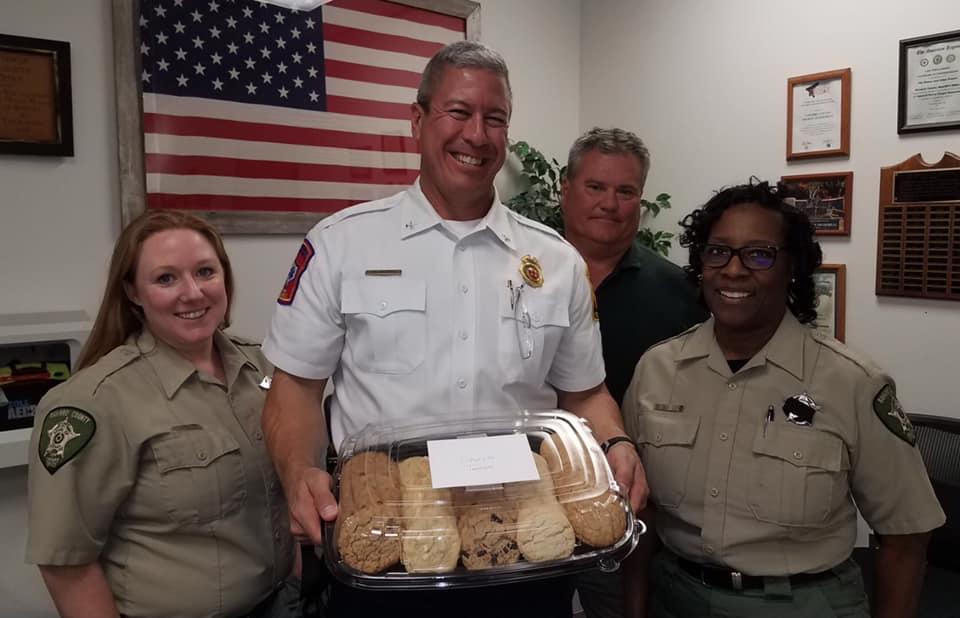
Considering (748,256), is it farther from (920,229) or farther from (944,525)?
(920,229)

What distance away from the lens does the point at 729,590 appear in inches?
53.6

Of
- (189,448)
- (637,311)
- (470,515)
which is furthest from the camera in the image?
(637,311)

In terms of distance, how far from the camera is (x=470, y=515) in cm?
93

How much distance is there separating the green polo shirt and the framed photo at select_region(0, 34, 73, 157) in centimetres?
168

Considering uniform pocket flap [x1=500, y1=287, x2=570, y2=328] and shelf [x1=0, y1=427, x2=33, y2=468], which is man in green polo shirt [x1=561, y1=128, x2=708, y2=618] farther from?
shelf [x1=0, y1=427, x2=33, y2=468]

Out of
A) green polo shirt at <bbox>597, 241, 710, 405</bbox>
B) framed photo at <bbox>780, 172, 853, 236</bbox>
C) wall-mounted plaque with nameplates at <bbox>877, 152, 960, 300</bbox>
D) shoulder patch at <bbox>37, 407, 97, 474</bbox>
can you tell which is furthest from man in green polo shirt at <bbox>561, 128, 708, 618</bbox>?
shoulder patch at <bbox>37, 407, 97, 474</bbox>

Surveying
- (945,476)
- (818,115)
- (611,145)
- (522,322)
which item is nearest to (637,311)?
(611,145)

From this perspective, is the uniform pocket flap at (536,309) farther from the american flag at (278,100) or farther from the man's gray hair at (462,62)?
the american flag at (278,100)

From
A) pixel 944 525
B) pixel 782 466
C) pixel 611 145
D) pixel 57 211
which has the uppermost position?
pixel 611 145

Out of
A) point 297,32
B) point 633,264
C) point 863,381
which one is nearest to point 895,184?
point 633,264

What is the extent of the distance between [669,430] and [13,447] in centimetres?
177

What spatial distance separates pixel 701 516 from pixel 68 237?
6.47 ft

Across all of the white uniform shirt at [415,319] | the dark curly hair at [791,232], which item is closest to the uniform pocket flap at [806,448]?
the dark curly hair at [791,232]

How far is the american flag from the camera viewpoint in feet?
7.64
